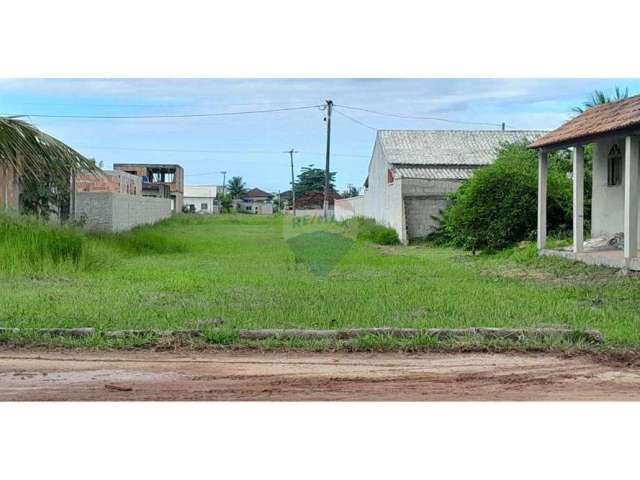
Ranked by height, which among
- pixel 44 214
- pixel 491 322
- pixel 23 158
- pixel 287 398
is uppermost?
pixel 23 158

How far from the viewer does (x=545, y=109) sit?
25.4 ft

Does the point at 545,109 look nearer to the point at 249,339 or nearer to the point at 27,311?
the point at 249,339

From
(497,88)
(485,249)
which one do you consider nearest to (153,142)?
(497,88)

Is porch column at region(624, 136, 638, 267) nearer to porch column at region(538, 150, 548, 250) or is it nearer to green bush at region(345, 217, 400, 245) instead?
porch column at region(538, 150, 548, 250)

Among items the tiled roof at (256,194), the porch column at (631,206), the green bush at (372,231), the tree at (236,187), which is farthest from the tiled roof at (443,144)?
the porch column at (631,206)

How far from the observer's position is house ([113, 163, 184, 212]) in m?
7.73

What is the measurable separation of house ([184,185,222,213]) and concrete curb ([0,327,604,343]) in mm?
1400

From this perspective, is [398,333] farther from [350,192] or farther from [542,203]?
[542,203]

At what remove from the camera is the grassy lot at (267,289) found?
290 inches

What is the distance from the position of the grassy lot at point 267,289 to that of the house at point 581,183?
4.65ft

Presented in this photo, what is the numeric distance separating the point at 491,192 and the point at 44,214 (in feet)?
18.4

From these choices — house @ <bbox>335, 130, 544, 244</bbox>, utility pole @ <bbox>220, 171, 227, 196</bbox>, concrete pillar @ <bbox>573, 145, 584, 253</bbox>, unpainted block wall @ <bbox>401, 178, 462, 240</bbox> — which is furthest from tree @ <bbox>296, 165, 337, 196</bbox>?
concrete pillar @ <bbox>573, 145, 584, 253</bbox>

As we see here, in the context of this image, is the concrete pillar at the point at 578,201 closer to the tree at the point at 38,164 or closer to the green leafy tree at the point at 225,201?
the green leafy tree at the point at 225,201

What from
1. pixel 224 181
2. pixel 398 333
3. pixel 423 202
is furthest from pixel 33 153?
pixel 423 202
